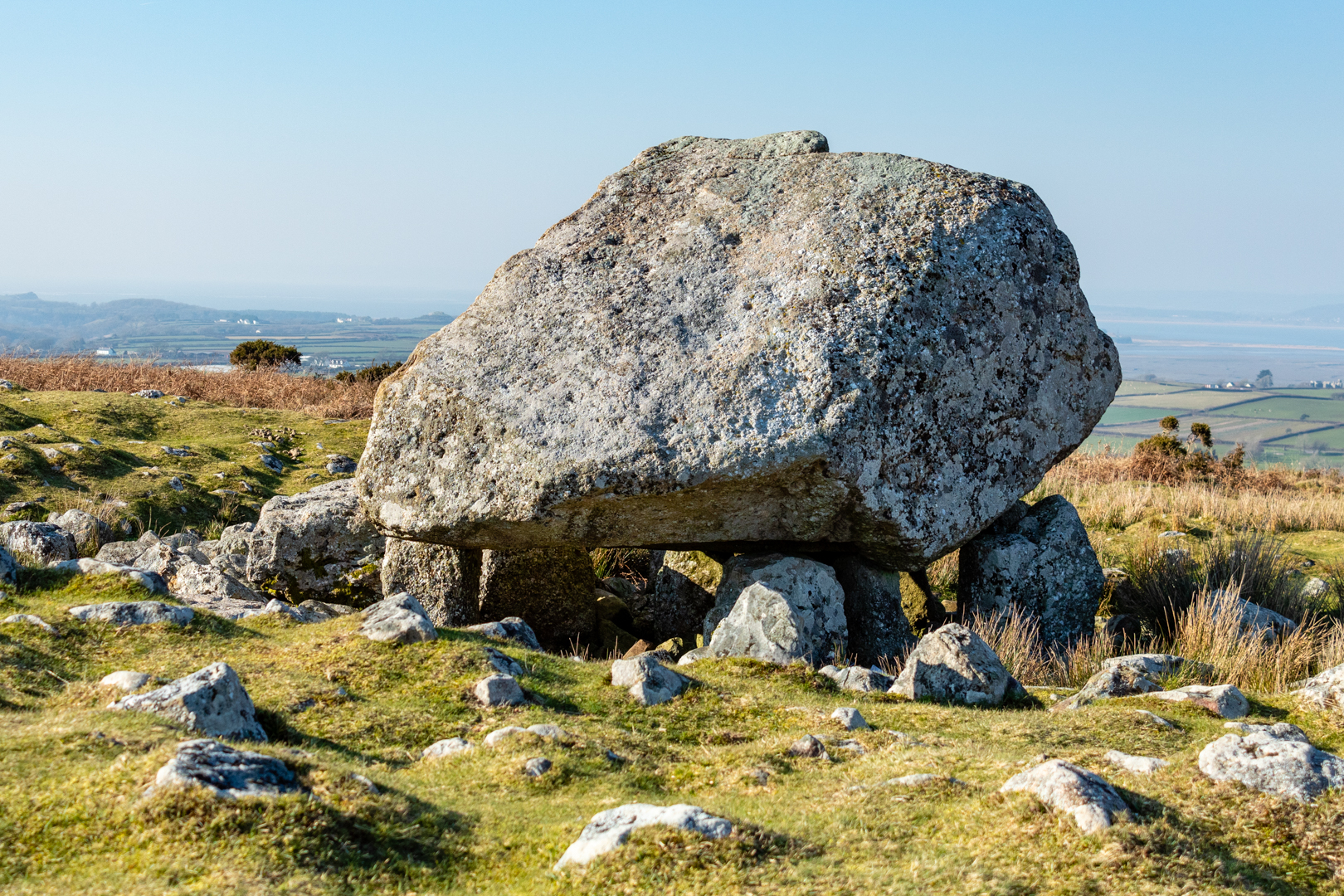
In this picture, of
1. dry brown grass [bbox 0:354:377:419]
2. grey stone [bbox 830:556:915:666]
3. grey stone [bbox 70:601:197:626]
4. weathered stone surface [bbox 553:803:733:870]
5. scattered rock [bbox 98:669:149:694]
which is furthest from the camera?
dry brown grass [bbox 0:354:377:419]

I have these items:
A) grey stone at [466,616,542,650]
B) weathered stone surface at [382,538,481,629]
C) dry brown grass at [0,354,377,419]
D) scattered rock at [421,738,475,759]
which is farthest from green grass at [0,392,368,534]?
scattered rock at [421,738,475,759]

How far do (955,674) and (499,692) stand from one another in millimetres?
3505

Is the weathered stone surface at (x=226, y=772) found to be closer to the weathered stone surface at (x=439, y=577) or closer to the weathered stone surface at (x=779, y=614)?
the weathered stone surface at (x=779, y=614)

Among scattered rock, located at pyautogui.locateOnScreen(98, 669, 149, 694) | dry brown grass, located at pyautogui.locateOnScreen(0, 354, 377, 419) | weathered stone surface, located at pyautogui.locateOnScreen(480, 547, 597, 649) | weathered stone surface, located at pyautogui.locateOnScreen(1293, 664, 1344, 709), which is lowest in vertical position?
weathered stone surface, located at pyautogui.locateOnScreen(480, 547, 597, 649)

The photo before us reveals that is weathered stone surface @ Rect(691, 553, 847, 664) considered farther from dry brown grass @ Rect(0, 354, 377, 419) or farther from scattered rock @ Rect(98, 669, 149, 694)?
dry brown grass @ Rect(0, 354, 377, 419)

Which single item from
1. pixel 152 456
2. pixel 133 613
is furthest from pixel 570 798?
pixel 152 456

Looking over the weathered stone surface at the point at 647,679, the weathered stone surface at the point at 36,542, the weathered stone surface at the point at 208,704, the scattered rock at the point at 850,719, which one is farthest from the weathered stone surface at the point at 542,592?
the weathered stone surface at the point at 36,542

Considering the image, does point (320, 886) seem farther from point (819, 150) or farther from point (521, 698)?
point (819, 150)

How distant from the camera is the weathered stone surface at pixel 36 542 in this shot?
1025cm

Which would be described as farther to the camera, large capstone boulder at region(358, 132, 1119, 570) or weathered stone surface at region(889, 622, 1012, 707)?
large capstone boulder at region(358, 132, 1119, 570)

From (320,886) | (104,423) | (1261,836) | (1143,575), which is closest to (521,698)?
(320,886)

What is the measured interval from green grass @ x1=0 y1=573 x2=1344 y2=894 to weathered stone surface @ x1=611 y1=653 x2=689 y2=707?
0.41 feet

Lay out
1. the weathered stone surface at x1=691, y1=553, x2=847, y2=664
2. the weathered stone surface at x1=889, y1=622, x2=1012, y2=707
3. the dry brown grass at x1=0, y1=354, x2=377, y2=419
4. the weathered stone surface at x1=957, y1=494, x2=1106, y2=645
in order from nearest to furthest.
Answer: the weathered stone surface at x1=889, y1=622, x2=1012, y2=707 < the weathered stone surface at x1=691, y1=553, x2=847, y2=664 < the weathered stone surface at x1=957, y1=494, x2=1106, y2=645 < the dry brown grass at x1=0, y1=354, x2=377, y2=419

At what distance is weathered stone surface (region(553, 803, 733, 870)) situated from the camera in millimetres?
3789
